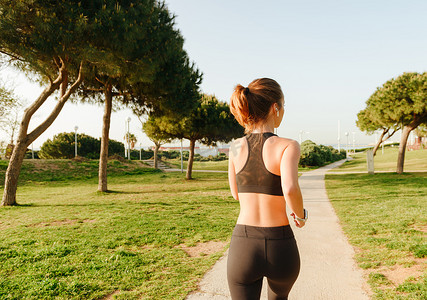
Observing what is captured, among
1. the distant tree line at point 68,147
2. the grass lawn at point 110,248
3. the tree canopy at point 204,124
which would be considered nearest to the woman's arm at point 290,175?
the grass lawn at point 110,248

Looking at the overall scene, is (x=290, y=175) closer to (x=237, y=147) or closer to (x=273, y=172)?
(x=273, y=172)

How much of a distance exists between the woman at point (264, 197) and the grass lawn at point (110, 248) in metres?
1.85

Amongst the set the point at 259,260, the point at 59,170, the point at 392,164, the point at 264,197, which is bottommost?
the point at 59,170

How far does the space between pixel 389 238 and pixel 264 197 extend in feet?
15.5

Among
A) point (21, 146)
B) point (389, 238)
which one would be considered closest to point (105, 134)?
point (21, 146)

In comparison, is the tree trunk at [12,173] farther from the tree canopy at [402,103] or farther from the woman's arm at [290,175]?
the tree canopy at [402,103]

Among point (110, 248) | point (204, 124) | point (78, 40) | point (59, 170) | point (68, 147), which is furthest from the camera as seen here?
point (68, 147)

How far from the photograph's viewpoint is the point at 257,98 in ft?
5.28

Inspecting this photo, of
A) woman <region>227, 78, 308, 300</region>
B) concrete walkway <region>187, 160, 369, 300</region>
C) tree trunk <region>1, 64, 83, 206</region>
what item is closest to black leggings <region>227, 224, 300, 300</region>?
woman <region>227, 78, 308, 300</region>

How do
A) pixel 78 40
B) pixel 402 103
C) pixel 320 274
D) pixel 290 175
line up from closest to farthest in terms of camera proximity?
pixel 290 175, pixel 320 274, pixel 78 40, pixel 402 103

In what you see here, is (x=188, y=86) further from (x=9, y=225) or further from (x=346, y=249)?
(x=346, y=249)

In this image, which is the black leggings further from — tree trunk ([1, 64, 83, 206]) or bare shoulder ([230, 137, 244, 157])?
tree trunk ([1, 64, 83, 206])

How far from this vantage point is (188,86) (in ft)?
46.3

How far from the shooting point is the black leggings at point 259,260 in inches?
59.5
